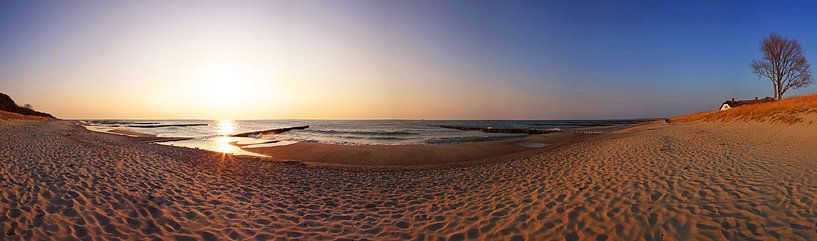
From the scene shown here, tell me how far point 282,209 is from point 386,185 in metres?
3.97

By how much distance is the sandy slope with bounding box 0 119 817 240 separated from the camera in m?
5.36

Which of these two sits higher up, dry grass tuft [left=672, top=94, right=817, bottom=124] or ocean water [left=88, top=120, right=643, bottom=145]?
dry grass tuft [left=672, top=94, right=817, bottom=124]

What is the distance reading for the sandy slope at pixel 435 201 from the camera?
5.36 m

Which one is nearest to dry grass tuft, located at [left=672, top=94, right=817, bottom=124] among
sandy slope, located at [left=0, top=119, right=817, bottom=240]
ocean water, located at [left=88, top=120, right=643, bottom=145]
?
sandy slope, located at [left=0, top=119, right=817, bottom=240]

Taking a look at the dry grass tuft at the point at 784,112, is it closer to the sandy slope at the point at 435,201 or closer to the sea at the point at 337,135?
the sandy slope at the point at 435,201

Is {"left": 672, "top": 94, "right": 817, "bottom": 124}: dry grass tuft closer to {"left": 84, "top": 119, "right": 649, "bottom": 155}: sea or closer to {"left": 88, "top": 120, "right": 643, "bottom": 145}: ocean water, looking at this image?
{"left": 84, "top": 119, "right": 649, "bottom": 155}: sea

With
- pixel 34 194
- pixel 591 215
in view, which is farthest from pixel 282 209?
pixel 591 215

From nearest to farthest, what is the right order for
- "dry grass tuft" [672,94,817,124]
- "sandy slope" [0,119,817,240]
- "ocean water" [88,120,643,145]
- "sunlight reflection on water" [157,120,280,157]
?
"sandy slope" [0,119,817,240] < "dry grass tuft" [672,94,817,124] < "sunlight reflection on water" [157,120,280,157] < "ocean water" [88,120,643,145]

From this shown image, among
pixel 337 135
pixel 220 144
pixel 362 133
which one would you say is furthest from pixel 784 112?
pixel 362 133

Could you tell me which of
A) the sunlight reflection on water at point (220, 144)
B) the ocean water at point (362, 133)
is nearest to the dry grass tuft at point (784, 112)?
the ocean water at point (362, 133)

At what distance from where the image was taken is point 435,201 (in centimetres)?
831

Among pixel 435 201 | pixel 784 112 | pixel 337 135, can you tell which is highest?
pixel 784 112

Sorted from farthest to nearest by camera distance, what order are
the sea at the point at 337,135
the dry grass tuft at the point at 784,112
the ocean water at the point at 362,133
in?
the ocean water at the point at 362,133 < the sea at the point at 337,135 < the dry grass tuft at the point at 784,112

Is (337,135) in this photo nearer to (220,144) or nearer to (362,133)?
(362,133)
